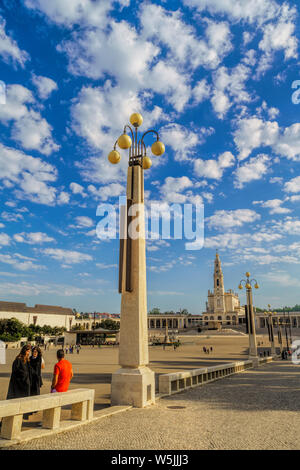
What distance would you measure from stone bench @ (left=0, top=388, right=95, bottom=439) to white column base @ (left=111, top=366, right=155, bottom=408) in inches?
69.9

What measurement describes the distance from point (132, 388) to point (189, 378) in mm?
4242

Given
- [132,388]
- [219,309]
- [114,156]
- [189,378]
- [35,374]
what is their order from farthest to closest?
[219,309]
[189,378]
[114,156]
[132,388]
[35,374]

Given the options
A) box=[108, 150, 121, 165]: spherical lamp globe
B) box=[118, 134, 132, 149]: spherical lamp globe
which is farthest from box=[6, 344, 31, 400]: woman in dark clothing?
box=[118, 134, 132, 149]: spherical lamp globe

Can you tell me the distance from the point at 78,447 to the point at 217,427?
283cm

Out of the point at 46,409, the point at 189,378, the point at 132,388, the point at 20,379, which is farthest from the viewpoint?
the point at 189,378

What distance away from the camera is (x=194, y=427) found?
251 inches

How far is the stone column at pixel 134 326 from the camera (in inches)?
326

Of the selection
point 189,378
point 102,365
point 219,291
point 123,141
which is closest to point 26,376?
point 189,378

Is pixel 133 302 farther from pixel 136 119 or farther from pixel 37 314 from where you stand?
pixel 37 314

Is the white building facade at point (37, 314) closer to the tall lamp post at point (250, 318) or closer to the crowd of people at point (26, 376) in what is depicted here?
the tall lamp post at point (250, 318)

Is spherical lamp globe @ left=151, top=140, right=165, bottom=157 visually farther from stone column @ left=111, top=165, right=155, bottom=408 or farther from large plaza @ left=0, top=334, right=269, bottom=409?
large plaza @ left=0, top=334, right=269, bottom=409

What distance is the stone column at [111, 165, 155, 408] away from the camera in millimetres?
8289
